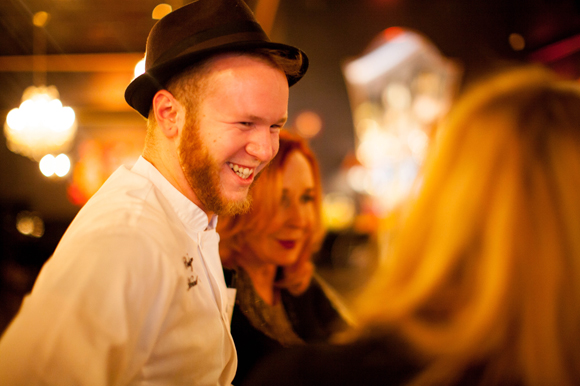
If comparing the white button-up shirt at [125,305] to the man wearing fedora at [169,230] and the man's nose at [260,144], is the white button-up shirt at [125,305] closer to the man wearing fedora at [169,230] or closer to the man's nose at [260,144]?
the man wearing fedora at [169,230]

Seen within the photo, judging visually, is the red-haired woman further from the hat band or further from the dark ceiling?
the dark ceiling

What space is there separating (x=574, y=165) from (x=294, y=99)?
7079 mm

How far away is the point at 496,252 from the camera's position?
2.08ft

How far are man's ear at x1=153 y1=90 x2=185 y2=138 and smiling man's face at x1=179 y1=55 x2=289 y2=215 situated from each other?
39 millimetres

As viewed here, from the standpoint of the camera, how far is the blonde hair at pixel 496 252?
0.61m

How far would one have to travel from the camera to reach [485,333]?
606mm

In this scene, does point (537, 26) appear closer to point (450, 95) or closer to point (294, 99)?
point (450, 95)

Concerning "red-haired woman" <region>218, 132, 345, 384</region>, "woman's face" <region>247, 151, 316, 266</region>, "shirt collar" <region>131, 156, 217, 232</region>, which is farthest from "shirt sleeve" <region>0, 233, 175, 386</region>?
"woman's face" <region>247, 151, 316, 266</region>

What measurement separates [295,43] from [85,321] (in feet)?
17.3

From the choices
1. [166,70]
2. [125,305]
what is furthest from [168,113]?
[125,305]

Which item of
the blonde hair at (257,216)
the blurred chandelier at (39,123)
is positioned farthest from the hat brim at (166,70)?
the blurred chandelier at (39,123)

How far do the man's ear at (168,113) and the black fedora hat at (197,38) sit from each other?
1.8 inches

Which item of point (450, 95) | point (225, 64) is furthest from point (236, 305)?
point (450, 95)

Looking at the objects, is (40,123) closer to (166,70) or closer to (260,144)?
(166,70)
